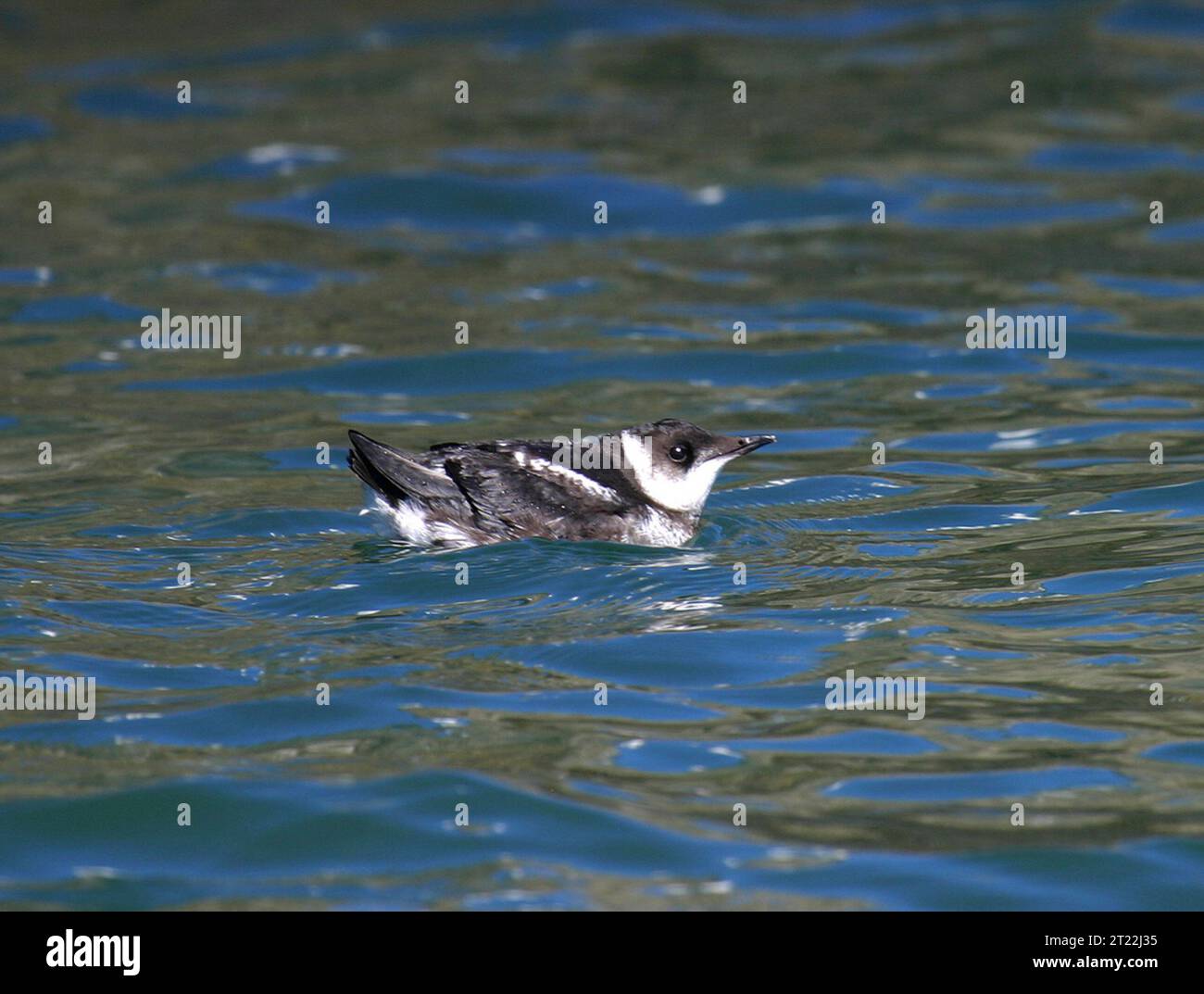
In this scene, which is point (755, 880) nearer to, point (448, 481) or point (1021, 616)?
point (1021, 616)

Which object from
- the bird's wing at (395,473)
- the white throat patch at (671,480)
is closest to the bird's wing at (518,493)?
the bird's wing at (395,473)

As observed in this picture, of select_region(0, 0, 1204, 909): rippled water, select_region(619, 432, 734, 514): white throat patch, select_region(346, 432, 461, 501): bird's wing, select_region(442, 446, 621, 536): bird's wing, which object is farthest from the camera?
select_region(619, 432, 734, 514): white throat patch

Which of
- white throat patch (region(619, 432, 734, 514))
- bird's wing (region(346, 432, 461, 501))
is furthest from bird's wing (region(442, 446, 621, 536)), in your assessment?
white throat patch (region(619, 432, 734, 514))

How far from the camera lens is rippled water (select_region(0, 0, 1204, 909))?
7191 mm

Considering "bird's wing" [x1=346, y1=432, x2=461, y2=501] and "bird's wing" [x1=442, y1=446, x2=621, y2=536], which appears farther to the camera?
"bird's wing" [x1=442, y1=446, x2=621, y2=536]

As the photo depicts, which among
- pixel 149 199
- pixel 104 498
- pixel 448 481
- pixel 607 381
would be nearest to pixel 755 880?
pixel 448 481

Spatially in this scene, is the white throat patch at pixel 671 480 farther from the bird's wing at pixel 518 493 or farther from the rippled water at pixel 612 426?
the bird's wing at pixel 518 493

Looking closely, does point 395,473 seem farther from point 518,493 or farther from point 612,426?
point 612,426

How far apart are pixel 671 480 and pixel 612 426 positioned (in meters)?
2.70

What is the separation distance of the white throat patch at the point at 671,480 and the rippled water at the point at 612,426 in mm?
290

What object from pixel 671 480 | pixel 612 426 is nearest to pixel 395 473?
pixel 671 480

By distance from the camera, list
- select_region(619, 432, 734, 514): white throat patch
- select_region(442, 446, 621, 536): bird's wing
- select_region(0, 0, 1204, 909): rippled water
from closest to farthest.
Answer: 1. select_region(0, 0, 1204, 909): rippled water
2. select_region(442, 446, 621, 536): bird's wing
3. select_region(619, 432, 734, 514): white throat patch

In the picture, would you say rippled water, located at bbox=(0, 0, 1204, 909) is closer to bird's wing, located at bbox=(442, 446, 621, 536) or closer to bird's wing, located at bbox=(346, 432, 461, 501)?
bird's wing, located at bbox=(442, 446, 621, 536)

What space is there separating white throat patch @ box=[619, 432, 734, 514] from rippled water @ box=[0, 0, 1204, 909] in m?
0.29
